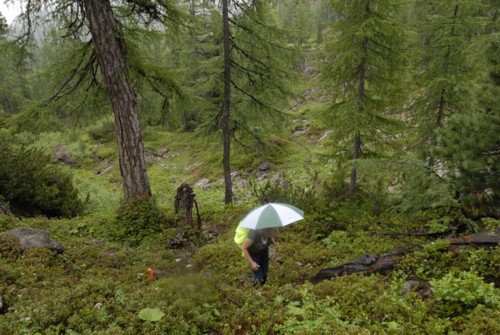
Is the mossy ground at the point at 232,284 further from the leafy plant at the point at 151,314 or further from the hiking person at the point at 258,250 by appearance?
the hiking person at the point at 258,250

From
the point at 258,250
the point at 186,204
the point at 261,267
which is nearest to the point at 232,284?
the point at 261,267

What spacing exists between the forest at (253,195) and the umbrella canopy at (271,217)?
3.35 ft

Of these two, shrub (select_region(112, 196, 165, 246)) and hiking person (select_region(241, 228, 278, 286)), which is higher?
hiking person (select_region(241, 228, 278, 286))

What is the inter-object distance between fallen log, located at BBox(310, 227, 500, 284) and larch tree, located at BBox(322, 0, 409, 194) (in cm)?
364

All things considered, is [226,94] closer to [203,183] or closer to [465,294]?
[465,294]

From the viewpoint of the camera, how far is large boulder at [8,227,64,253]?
6.03m

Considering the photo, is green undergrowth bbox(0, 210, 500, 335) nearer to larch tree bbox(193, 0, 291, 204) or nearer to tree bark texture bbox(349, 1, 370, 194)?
tree bark texture bbox(349, 1, 370, 194)

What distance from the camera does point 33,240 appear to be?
6.19 metres

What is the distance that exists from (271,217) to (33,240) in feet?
15.6

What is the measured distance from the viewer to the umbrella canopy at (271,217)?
474 centimetres

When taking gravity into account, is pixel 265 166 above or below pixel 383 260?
below

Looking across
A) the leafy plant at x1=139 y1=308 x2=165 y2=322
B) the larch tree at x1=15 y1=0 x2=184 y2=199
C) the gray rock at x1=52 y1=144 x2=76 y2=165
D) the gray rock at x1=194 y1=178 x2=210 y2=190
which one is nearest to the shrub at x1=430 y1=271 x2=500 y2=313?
the leafy plant at x1=139 y1=308 x2=165 y2=322

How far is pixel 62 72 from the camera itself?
Result: 927 cm

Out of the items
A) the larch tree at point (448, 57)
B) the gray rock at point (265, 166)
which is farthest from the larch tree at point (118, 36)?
the gray rock at point (265, 166)
